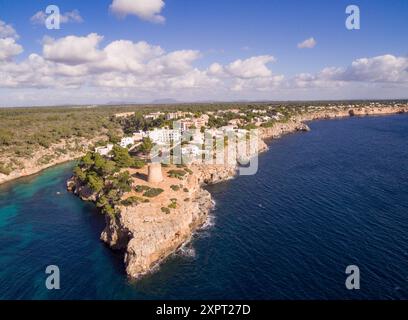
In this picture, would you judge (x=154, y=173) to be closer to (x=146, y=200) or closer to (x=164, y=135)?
(x=146, y=200)

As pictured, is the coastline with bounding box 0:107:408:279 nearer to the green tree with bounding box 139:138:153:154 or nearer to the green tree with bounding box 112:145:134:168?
the green tree with bounding box 112:145:134:168

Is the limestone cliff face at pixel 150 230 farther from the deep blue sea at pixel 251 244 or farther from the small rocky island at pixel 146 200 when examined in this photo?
the deep blue sea at pixel 251 244

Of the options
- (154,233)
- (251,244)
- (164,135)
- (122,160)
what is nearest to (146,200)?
(154,233)

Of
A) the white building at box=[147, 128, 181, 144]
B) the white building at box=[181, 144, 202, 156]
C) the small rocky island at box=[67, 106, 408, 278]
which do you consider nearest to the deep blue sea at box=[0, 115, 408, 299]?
the small rocky island at box=[67, 106, 408, 278]

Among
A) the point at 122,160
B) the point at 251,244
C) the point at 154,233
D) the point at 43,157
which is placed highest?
the point at 122,160

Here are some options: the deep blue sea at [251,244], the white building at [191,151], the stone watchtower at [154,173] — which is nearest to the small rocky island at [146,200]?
the stone watchtower at [154,173]

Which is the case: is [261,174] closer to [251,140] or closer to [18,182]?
[251,140]
